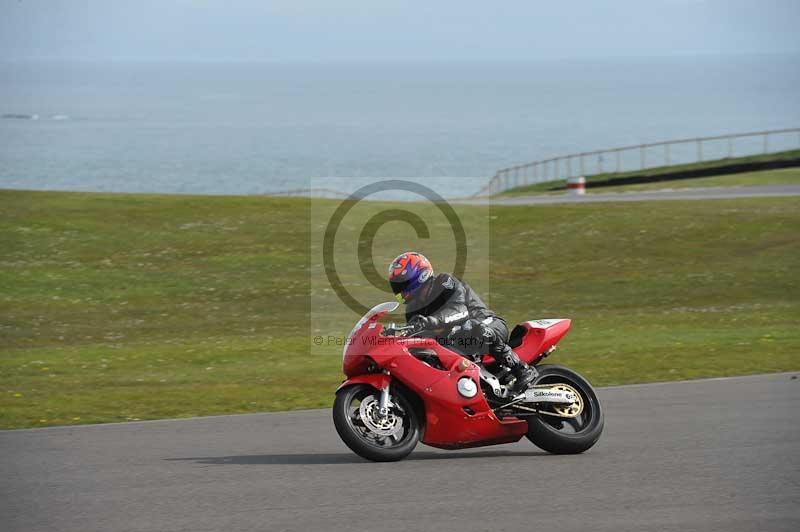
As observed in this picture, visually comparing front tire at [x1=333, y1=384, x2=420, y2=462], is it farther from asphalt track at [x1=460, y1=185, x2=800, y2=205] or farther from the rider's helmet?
asphalt track at [x1=460, y1=185, x2=800, y2=205]

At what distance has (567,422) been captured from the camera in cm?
949

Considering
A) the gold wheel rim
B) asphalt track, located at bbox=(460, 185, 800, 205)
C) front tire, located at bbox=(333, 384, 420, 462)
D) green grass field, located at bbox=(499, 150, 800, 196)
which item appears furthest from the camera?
green grass field, located at bbox=(499, 150, 800, 196)

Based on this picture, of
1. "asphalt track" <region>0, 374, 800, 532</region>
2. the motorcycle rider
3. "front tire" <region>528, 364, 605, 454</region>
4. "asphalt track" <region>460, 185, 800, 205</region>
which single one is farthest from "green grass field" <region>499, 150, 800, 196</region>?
the motorcycle rider

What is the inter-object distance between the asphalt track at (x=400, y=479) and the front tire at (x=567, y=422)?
0.41ft

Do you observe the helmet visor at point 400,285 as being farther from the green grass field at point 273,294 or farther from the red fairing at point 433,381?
the green grass field at point 273,294

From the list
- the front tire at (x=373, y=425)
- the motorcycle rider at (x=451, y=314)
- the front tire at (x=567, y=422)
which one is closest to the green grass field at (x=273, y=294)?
the front tire at (x=373, y=425)

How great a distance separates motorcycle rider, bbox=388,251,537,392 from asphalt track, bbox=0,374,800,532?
845 mm

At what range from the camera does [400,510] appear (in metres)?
7.12

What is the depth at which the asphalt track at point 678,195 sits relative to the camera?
115 feet

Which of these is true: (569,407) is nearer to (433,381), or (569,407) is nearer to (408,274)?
(433,381)

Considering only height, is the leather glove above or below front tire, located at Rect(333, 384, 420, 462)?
above

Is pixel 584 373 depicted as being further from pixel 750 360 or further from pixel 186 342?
pixel 186 342

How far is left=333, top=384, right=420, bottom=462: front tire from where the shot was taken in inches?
340

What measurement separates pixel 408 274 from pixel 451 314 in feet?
1.56
